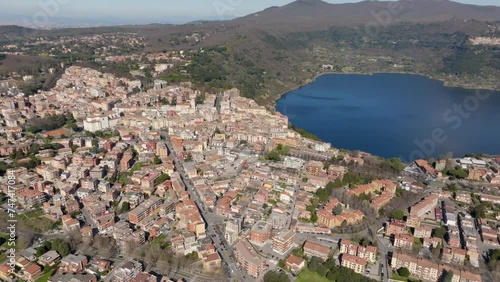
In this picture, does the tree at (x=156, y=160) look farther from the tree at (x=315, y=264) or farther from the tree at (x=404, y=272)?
the tree at (x=404, y=272)

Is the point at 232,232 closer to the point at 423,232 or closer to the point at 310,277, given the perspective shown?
the point at 310,277

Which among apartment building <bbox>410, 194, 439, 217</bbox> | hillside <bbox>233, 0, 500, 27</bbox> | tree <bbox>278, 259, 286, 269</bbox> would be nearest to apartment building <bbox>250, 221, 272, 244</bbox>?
tree <bbox>278, 259, 286, 269</bbox>

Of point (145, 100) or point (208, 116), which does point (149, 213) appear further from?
point (145, 100)

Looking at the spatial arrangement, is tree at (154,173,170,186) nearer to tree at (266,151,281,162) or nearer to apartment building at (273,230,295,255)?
tree at (266,151,281,162)

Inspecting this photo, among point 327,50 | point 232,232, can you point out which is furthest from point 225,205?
point 327,50

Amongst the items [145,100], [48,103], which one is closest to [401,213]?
[145,100]

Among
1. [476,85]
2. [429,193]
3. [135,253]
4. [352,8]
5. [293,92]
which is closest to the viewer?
[135,253]
